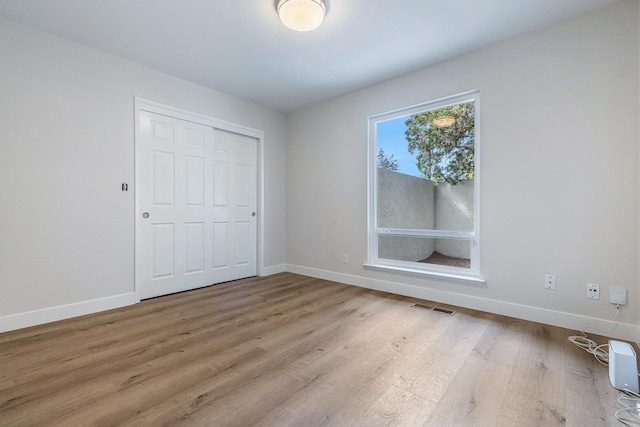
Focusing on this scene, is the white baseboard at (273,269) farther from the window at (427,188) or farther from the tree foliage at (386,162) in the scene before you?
the tree foliage at (386,162)

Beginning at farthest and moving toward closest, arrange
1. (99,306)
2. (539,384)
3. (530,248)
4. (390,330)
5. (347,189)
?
1. (347,189)
2. (99,306)
3. (530,248)
4. (390,330)
5. (539,384)

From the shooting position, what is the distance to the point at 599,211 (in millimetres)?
2254

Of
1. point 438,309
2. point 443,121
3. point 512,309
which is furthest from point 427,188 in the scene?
point 512,309

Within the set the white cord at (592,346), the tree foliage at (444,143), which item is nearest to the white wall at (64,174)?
the tree foliage at (444,143)

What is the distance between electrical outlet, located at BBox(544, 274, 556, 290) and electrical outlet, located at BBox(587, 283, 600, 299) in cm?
22

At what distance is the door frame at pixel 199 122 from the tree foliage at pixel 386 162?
73.1 inches

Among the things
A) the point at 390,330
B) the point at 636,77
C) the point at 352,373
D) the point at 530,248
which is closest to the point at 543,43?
the point at 636,77

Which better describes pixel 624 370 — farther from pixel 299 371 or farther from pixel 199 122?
pixel 199 122

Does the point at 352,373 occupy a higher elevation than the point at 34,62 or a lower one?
lower

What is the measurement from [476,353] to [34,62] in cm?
438

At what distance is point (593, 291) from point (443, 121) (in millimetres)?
2070

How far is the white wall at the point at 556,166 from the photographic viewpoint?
2.18 meters

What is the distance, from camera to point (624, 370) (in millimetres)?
1552

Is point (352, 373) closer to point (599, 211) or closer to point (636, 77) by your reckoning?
point (599, 211)
